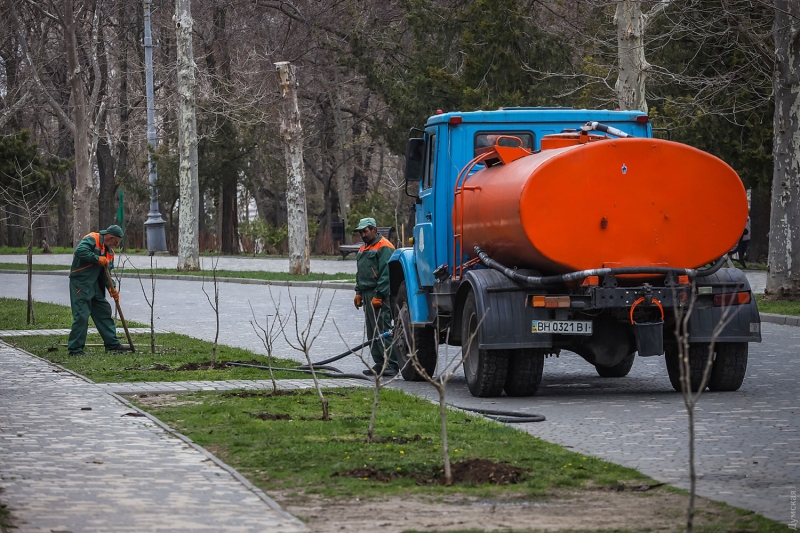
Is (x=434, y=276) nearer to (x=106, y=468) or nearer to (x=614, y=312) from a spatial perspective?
(x=614, y=312)

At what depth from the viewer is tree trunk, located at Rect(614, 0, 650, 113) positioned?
2438cm

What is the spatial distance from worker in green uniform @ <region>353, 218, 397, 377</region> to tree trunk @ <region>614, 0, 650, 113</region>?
37.5 feet

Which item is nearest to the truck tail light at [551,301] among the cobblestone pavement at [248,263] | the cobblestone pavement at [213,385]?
the cobblestone pavement at [213,385]

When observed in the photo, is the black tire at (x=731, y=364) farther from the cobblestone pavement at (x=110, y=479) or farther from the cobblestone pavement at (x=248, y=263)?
the cobblestone pavement at (x=248, y=263)

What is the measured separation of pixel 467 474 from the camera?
291 inches

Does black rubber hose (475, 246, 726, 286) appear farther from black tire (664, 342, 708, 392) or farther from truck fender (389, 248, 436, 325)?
truck fender (389, 248, 436, 325)

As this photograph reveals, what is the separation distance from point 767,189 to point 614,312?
24.2 metres

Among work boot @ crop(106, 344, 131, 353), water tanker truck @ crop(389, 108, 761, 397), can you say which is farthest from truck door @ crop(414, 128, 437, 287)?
work boot @ crop(106, 344, 131, 353)

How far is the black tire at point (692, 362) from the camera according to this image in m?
11.7

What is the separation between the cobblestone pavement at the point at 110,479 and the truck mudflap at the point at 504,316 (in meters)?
3.08

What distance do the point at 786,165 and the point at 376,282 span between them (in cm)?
1105

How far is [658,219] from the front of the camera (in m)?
11.2

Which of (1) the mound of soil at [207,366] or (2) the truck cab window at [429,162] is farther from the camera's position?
(1) the mound of soil at [207,366]

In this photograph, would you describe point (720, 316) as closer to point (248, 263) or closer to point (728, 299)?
point (728, 299)
